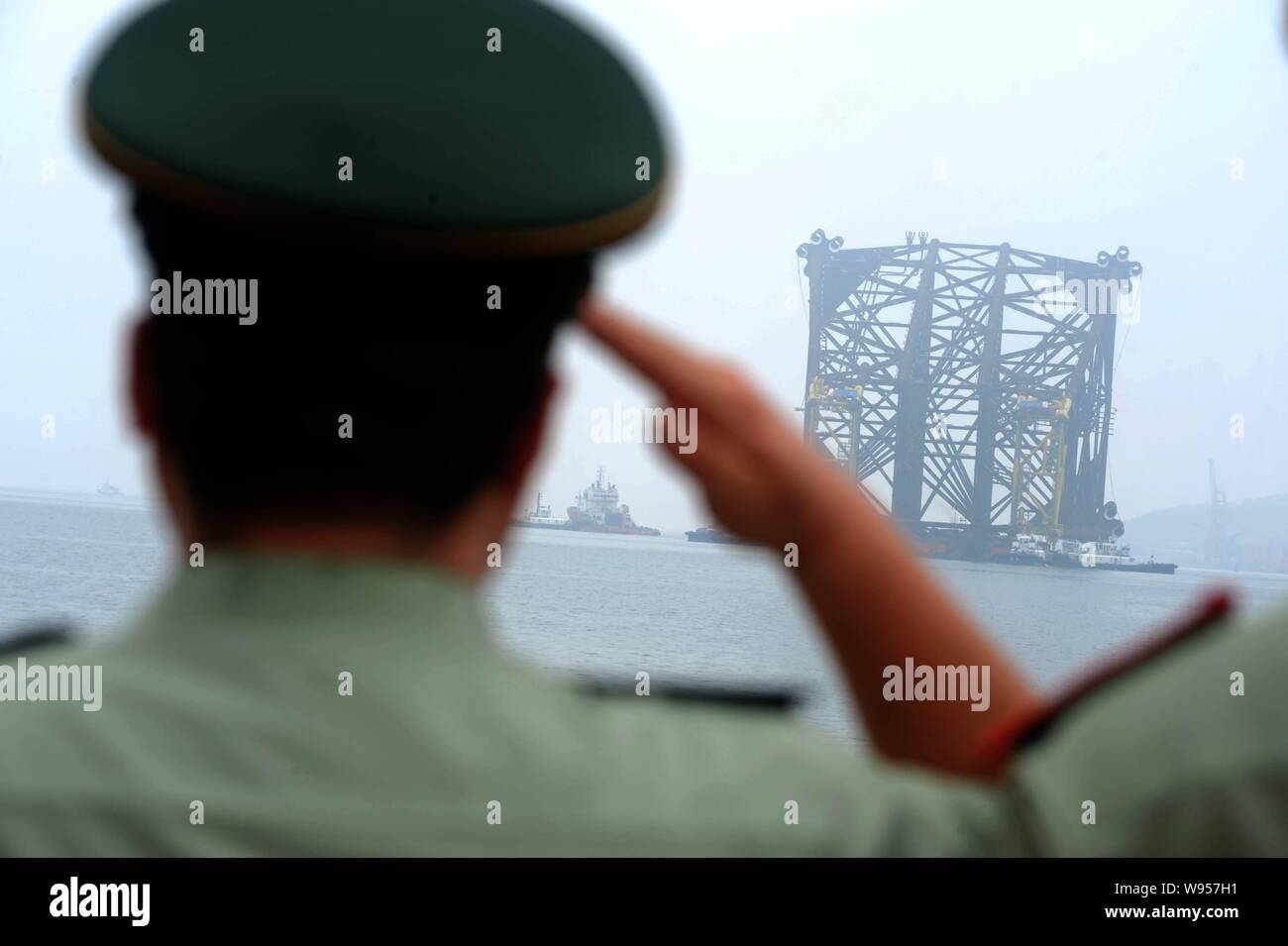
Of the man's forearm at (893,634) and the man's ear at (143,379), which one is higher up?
the man's ear at (143,379)

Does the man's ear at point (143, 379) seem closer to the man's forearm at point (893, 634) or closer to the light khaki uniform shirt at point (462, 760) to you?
the light khaki uniform shirt at point (462, 760)

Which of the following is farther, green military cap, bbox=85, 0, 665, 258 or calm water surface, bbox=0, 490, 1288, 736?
calm water surface, bbox=0, 490, 1288, 736

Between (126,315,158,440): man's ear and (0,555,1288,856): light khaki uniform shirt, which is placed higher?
(126,315,158,440): man's ear

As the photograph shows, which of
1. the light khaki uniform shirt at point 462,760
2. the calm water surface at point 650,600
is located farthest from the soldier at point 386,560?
the calm water surface at point 650,600

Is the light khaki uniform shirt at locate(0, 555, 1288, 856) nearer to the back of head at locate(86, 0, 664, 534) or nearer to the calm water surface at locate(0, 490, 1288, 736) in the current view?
the back of head at locate(86, 0, 664, 534)

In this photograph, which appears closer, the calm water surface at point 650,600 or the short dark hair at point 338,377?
the short dark hair at point 338,377

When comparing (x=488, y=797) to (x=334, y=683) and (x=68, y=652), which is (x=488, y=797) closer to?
(x=334, y=683)

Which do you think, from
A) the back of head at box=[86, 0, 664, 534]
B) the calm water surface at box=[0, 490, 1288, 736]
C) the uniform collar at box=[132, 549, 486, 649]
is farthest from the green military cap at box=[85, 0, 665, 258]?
the calm water surface at box=[0, 490, 1288, 736]
